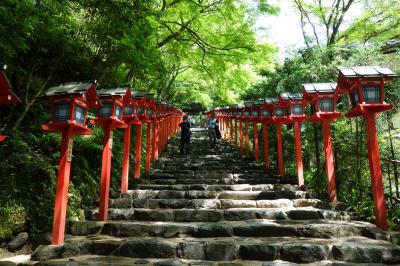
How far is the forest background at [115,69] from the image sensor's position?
5.78m

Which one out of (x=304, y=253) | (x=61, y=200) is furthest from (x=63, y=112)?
(x=304, y=253)

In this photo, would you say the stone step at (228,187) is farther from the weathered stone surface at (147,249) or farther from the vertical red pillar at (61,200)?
the vertical red pillar at (61,200)

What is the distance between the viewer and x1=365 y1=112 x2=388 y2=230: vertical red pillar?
5754 mm

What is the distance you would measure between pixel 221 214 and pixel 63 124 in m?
3.83

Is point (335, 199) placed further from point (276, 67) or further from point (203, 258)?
point (276, 67)

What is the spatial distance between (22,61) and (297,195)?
26.3ft

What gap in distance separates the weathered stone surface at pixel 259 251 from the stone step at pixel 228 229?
0.88 metres

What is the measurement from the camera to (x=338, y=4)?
1408cm

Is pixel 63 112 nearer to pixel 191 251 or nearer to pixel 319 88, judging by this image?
pixel 191 251

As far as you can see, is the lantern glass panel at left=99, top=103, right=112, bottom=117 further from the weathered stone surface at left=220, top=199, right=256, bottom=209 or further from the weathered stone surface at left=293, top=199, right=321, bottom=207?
the weathered stone surface at left=293, top=199, right=321, bottom=207

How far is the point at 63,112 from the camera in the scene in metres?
5.54

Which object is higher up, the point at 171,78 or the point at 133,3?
the point at 171,78

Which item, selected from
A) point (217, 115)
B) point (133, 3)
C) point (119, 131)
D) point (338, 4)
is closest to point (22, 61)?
point (133, 3)

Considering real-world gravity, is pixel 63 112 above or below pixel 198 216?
above
